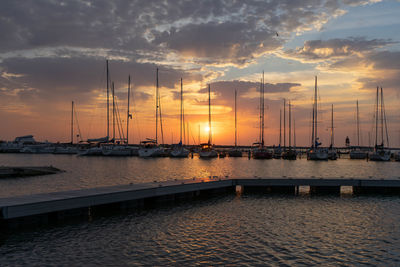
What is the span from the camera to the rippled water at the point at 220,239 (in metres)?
13.9

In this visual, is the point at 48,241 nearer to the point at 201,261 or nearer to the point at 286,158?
the point at 201,261

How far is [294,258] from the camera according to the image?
1409 centimetres

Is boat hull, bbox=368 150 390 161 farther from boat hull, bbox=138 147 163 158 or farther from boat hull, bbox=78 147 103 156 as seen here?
boat hull, bbox=78 147 103 156

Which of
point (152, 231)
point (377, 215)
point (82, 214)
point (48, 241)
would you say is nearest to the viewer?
point (48, 241)

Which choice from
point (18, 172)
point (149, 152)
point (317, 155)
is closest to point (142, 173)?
point (18, 172)

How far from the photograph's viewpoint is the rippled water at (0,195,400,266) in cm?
1385

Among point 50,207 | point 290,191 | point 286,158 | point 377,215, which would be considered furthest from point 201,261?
point 286,158

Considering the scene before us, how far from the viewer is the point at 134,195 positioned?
23.8 m

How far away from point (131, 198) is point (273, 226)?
997cm

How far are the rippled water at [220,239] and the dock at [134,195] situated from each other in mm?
1322

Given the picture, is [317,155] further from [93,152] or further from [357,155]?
[93,152]

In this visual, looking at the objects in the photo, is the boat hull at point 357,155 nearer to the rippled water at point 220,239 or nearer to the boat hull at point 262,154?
the boat hull at point 262,154

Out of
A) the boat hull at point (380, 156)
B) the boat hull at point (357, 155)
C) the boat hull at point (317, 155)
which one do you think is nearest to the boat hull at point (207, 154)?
the boat hull at point (317, 155)

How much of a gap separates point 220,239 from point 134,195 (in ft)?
29.8
